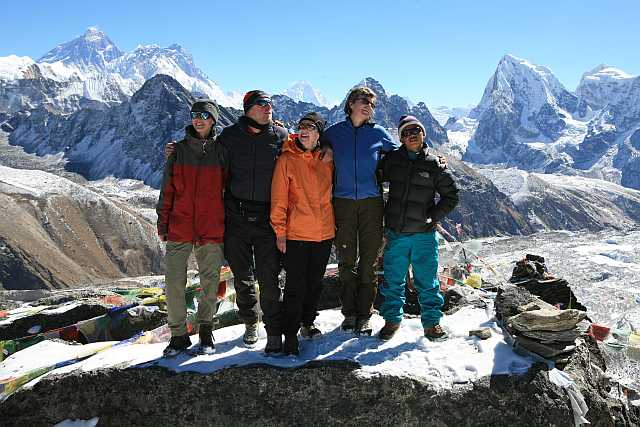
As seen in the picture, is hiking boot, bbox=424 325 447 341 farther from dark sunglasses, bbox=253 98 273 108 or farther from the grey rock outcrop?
dark sunglasses, bbox=253 98 273 108

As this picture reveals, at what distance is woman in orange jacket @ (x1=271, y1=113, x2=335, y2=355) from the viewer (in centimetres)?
684

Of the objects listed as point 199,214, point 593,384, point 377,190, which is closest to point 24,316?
point 199,214

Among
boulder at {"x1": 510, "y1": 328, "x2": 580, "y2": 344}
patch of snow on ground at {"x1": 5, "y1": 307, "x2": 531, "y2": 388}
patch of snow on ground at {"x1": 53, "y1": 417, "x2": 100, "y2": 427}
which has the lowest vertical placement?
patch of snow on ground at {"x1": 53, "y1": 417, "x2": 100, "y2": 427}

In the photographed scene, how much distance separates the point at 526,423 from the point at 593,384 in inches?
71.2

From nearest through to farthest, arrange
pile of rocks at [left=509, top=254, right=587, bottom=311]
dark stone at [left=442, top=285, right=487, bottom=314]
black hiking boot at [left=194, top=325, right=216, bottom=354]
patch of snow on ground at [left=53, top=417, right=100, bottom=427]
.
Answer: patch of snow on ground at [left=53, top=417, right=100, bottom=427] → black hiking boot at [left=194, top=325, right=216, bottom=354] → dark stone at [left=442, top=285, right=487, bottom=314] → pile of rocks at [left=509, top=254, right=587, bottom=311]

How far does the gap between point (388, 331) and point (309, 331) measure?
124cm

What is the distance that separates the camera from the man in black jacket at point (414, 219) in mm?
7473

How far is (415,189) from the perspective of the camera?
7.50 meters

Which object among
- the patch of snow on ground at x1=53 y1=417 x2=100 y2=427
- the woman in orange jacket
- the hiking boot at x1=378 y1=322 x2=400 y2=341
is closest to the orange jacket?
the woman in orange jacket

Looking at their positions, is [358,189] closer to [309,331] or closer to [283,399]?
[309,331]

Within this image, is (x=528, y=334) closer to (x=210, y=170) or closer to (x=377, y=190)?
(x=377, y=190)

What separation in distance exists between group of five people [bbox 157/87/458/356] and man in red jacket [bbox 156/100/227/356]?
0.01 meters

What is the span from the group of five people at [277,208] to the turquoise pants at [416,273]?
0.05m

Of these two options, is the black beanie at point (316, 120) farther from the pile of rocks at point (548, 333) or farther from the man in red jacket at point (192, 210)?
the pile of rocks at point (548, 333)
